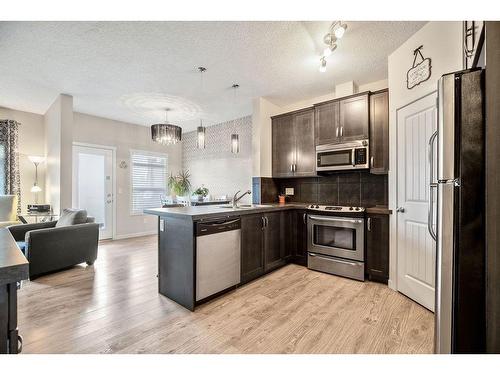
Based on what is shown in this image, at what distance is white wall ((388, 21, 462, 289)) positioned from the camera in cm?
204

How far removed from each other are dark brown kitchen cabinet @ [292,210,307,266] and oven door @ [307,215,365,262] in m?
0.09

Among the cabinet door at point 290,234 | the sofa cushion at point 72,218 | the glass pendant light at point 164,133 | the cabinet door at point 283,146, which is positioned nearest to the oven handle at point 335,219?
the cabinet door at point 290,234

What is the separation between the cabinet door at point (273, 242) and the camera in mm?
3148

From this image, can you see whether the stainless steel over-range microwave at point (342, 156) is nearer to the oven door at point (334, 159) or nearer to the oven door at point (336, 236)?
the oven door at point (334, 159)

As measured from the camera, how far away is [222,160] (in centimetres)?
589

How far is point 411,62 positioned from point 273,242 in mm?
2606

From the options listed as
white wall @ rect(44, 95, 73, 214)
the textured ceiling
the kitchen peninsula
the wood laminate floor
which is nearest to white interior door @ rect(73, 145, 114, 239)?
white wall @ rect(44, 95, 73, 214)

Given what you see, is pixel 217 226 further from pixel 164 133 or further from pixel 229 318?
pixel 164 133

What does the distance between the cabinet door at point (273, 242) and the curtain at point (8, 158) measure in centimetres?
485

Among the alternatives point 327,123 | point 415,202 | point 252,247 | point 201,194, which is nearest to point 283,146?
point 327,123

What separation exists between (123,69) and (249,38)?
1.75m

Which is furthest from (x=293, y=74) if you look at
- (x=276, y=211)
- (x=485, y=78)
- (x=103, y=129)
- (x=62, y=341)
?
(x=103, y=129)

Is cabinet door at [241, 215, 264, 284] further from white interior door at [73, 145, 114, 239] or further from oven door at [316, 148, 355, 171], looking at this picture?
white interior door at [73, 145, 114, 239]

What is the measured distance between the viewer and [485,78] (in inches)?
41.3
